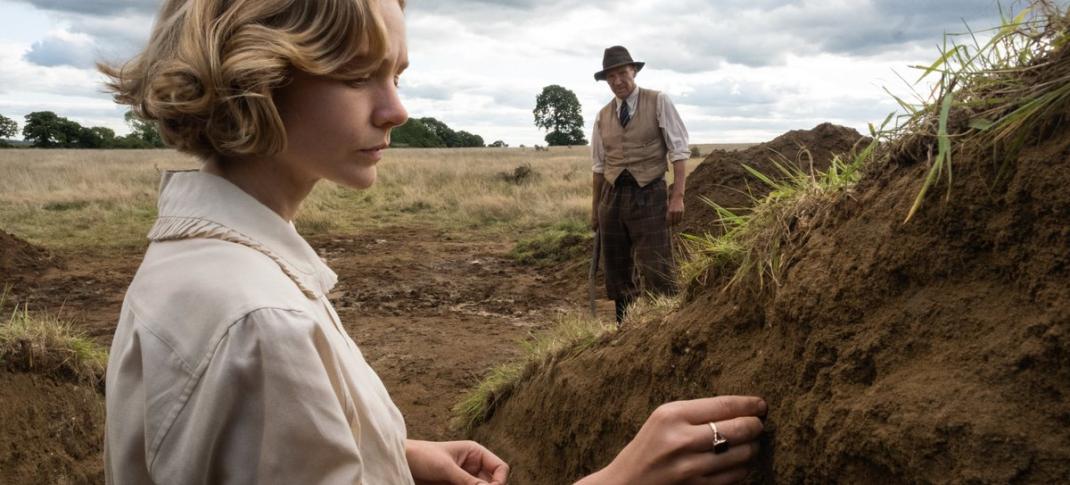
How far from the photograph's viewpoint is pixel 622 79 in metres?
6.82

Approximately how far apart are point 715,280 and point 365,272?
9058 millimetres

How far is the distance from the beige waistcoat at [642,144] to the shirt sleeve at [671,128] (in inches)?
2.6

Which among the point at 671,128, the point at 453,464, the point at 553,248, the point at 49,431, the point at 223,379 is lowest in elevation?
the point at 49,431

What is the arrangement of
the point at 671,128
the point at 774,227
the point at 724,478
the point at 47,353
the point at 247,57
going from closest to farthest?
the point at 247,57, the point at 724,478, the point at 774,227, the point at 47,353, the point at 671,128

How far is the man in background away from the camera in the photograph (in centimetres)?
669

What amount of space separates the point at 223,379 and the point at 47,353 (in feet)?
14.8

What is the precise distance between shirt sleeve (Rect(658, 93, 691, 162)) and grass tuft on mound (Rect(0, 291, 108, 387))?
4.57 meters

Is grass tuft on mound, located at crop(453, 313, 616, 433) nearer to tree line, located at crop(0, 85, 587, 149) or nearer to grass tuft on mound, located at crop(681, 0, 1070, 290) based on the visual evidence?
grass tuft on mound, located at crop(681, 0, 1070, 290)

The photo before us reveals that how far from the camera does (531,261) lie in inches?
468

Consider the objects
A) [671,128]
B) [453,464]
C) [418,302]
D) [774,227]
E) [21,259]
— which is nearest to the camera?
[453,464]

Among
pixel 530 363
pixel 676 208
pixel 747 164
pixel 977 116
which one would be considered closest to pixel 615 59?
pixel 676 208

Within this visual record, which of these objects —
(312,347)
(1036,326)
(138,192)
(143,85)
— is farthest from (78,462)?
(138,192)

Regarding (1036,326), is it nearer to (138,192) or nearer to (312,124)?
(312,124)

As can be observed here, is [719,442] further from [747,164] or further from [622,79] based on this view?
[747,164]
